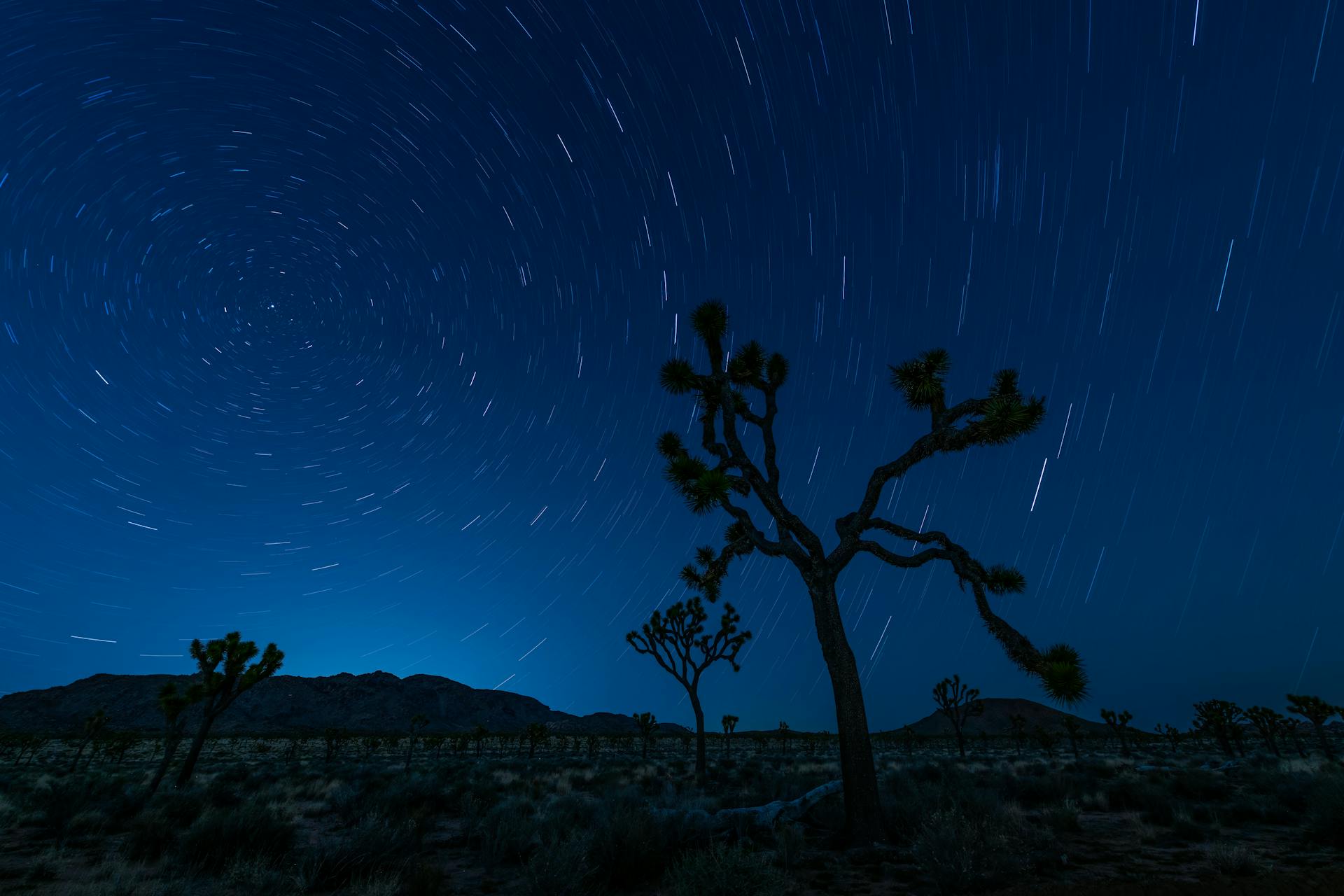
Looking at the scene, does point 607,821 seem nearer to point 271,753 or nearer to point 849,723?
point 849,723

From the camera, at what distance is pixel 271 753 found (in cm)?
4344

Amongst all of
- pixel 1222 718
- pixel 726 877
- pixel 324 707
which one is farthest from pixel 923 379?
pixel 324 707

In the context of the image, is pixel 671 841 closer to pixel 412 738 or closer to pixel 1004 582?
pixel 1004 582

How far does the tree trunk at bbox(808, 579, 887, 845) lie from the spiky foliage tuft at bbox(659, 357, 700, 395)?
5.76m

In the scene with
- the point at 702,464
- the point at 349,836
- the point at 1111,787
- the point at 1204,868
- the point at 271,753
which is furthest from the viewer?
the point at 271,753

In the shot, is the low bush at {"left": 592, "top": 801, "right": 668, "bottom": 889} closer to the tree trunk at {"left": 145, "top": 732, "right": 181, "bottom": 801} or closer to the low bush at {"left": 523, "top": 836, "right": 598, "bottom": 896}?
the low bush at {"left": 523, "top": 836, "right": 598, "bottom": 896}

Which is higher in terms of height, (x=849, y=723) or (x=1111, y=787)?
(x=849, y=723)

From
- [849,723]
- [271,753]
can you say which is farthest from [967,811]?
[271,753]

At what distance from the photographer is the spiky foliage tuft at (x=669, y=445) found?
1525cm

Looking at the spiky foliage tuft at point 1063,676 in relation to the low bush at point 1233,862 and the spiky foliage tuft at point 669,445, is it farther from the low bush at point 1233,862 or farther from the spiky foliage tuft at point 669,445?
the spiky foliage tuft at point 669,445

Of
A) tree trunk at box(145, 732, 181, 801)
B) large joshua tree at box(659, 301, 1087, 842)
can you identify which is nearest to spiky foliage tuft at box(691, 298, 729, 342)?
large joshua tree at box(659, 301, 1087, 842)

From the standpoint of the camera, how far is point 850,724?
964 centimetres

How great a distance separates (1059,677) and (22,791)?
2651 centimetres

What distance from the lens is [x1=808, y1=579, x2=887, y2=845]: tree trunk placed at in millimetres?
9141
